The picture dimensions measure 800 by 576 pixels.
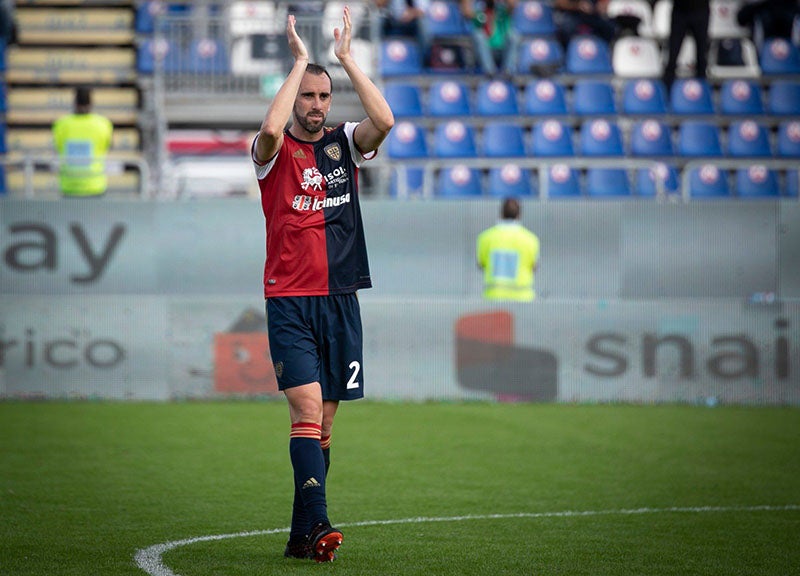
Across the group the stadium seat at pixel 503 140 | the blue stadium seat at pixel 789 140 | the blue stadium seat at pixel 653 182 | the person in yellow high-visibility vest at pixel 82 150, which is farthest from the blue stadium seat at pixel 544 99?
the person in yellow high-visibility vest at pixel 82 150

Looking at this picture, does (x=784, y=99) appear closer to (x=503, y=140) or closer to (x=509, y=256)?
(x=503, y=140)

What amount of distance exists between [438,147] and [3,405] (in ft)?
24.7

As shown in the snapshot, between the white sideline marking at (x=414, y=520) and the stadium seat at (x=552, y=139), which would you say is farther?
the stadium seat at (x=552, y=139)

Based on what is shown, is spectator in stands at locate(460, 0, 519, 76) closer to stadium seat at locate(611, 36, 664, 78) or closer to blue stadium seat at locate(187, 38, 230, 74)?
stadium seat at locate(611, 36, 664, 78)

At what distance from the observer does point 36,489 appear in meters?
8.27

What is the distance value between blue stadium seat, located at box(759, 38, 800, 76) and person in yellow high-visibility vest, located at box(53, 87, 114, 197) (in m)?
10.4

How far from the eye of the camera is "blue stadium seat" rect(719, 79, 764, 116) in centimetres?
1977

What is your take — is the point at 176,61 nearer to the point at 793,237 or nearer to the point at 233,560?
the point at 793,237

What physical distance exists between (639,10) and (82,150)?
1052 centimetres

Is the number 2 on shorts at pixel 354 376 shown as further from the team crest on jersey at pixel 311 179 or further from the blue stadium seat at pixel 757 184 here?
the blue stadium seat at pixel 757 184

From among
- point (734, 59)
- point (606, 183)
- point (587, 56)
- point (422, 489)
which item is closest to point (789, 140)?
point (734, 59)

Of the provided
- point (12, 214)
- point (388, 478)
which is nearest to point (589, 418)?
point (388, 478)

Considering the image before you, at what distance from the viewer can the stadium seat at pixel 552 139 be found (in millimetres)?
18547

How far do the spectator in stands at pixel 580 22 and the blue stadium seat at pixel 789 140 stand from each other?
313 cm
